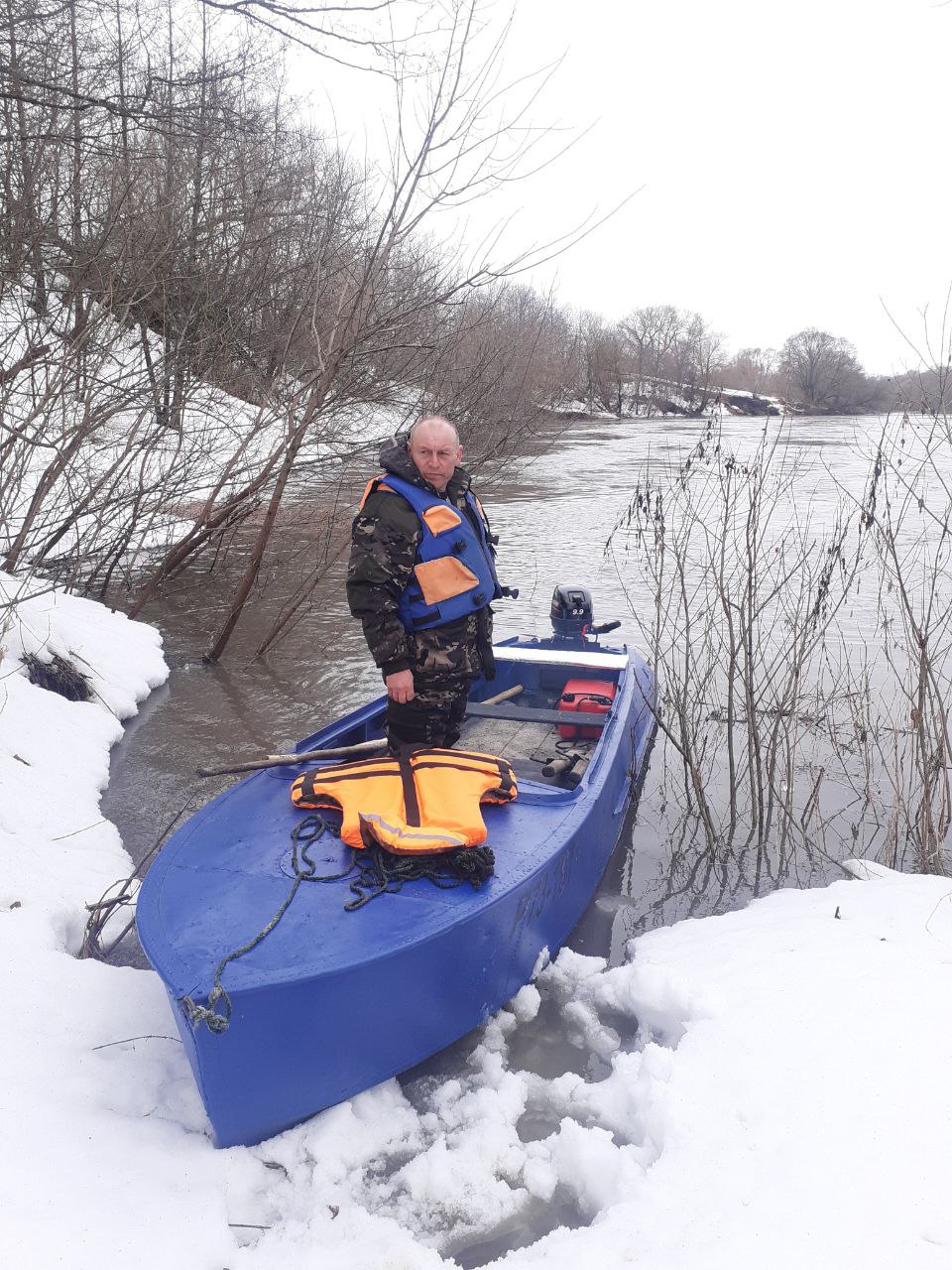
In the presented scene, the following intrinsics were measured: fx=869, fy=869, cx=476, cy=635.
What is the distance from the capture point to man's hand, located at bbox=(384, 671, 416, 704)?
11.2 ft

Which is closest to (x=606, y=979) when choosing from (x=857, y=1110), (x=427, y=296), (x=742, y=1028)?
(x=742, y=1028)

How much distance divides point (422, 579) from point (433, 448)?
0.51 m

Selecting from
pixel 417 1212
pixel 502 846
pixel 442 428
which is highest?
pixel 442 428

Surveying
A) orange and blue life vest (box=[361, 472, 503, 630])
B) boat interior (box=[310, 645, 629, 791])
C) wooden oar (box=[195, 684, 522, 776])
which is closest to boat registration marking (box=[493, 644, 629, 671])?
boat interior (box=[310, 645, 629, 791])

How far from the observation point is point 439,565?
3451 mm

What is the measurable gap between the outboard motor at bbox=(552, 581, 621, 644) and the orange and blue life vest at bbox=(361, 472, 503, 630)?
107 inches

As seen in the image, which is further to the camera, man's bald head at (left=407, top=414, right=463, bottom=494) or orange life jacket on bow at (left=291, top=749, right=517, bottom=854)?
man's bald head at (left=407, top=414, right=463, bottom=494)

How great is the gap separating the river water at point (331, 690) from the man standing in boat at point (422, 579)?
138 centimetres

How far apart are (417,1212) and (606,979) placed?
1.22 meters

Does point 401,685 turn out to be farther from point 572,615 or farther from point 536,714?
point 572,615

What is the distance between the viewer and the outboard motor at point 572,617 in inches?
246

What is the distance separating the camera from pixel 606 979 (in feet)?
11.1

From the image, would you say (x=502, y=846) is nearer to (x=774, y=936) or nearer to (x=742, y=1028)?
(x=742, y=1028)

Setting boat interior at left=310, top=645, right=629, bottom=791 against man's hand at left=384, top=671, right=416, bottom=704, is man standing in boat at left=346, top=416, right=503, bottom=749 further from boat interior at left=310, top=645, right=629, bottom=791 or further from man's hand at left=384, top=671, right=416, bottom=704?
boat interior at left=310, top=645, right=629, bottom=791
